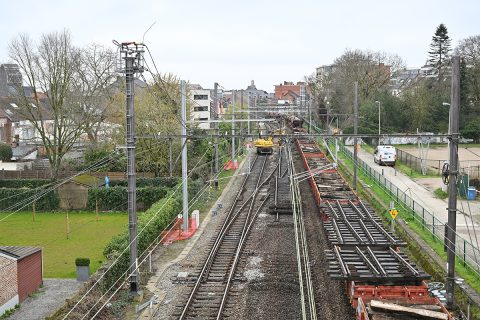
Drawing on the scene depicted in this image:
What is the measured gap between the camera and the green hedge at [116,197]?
33.8 m

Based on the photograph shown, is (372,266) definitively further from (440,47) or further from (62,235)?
(440,47)

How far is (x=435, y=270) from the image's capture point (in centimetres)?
1756

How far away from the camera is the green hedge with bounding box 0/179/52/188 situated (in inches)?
1538

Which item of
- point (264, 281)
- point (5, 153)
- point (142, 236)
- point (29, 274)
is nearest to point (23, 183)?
point (5, 153)

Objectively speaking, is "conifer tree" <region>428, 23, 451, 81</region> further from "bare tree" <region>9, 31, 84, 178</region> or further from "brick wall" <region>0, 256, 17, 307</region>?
"brick wall" <region>0, 256, 17, 307</region>

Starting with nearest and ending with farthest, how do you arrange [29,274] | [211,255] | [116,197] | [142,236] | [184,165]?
[29,274] < [211,255] < [142,236] < [184,165] < [116,197]

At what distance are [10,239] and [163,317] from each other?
15523 mm

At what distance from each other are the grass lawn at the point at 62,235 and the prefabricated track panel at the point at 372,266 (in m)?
11.0

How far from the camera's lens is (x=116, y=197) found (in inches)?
1351

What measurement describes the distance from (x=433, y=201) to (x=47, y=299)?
20.6 m

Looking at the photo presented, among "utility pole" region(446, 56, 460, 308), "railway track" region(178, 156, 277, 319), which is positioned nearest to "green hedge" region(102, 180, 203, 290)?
"railway track" region(178, 156, 277, 319)

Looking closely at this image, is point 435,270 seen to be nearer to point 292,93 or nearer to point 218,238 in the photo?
point 218,238

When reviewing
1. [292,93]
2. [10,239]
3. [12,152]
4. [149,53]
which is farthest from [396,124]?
[292,93]

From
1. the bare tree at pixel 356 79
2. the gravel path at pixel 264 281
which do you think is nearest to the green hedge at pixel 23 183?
the gravel path at pixel 264 281
